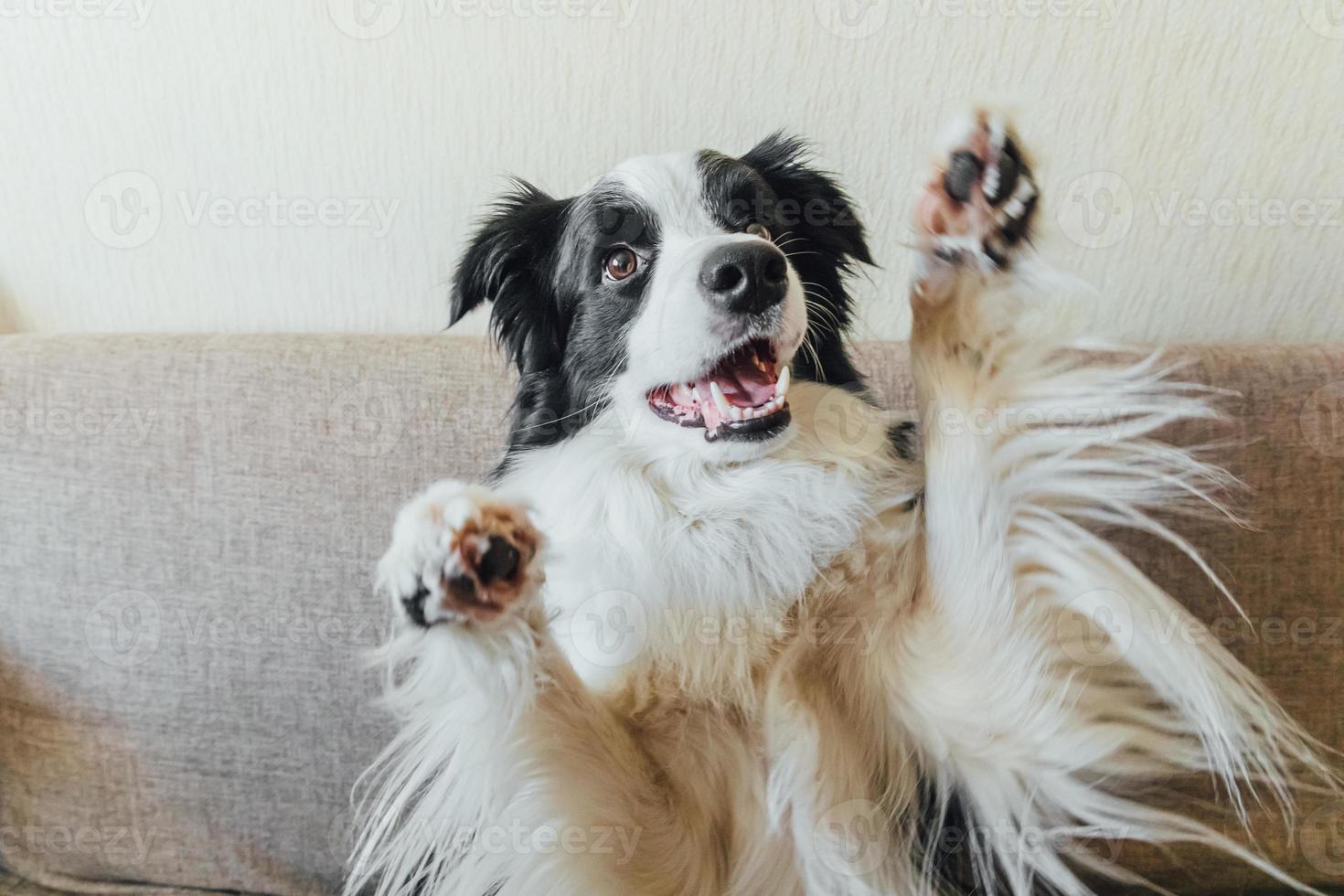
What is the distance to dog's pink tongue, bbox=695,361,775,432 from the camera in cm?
112

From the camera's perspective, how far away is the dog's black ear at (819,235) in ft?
4.21

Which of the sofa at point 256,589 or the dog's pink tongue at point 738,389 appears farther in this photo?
the sofa at point 256,589

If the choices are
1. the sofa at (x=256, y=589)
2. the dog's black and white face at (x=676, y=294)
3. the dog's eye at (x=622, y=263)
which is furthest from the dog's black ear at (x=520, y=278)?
the sofa at (x=256, y=589)

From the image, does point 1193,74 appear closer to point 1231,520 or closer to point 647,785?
point 1231,520

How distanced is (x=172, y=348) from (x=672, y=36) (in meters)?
1.07

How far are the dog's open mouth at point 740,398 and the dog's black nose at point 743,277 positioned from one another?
0.06 metres

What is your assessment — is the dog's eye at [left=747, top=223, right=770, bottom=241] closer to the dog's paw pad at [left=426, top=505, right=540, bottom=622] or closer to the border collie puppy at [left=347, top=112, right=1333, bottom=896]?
the border collie puppy at [left=347, top=112, right=1333, bottom=896]

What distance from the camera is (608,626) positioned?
108 centimetres

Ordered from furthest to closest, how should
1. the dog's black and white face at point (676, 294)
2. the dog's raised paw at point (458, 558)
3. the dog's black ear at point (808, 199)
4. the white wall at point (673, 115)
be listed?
the white wall at point (673, 115) → the dog's black ear at point (808, 199) → the dog's black and white face at point (676, 294) → the dog's raised paw at point (458, 558)

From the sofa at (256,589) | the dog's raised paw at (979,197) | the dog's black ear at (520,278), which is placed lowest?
the sofa at (256,589)

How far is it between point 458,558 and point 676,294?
47 cm

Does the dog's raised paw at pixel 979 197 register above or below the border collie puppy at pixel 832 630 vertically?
above

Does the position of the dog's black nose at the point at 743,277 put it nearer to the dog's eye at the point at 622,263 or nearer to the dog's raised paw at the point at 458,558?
the dog's eye at the point at 622,263

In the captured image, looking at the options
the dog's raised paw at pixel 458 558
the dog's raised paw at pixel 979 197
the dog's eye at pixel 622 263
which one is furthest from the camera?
the dog's eye at pixel 622 263
